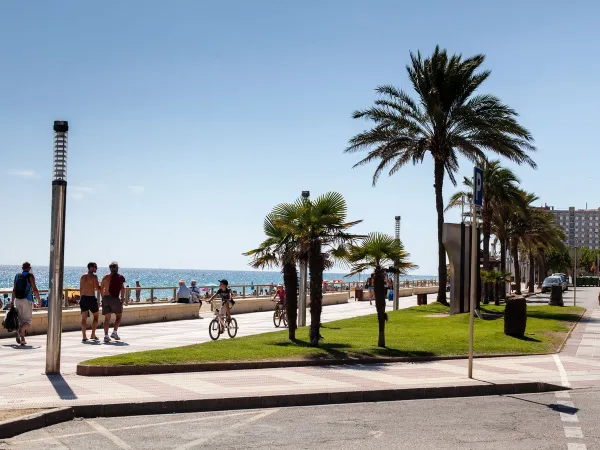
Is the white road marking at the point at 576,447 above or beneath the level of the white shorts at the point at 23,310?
beneath

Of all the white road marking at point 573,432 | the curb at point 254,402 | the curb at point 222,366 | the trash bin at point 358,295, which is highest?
the trash bin at point 358,295

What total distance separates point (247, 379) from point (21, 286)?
25.7 ft

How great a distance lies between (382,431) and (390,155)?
98.2 feet

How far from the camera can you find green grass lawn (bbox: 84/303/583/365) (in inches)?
578

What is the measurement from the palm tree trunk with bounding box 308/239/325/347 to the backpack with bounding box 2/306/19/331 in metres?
6.51

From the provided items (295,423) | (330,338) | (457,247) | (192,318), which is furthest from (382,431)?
(192,318)

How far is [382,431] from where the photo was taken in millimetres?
8984

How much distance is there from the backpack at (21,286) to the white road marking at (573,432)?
1281 centimetres

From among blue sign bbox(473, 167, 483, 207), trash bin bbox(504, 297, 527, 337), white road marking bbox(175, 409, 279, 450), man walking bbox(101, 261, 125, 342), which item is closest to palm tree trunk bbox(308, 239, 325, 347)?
man walking bbox(101, 261, 125, 342)

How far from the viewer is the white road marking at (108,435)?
26.3 ft

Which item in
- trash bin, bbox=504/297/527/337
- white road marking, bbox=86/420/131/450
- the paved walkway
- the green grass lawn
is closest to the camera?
white road marking, bbox=86/420/131/450

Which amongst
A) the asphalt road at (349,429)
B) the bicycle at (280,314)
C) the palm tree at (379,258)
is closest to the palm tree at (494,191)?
the bicycle at (280,314)

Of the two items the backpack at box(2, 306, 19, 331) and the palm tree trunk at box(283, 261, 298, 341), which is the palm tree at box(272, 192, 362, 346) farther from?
the backpack at box(2, 306, 19, 331)

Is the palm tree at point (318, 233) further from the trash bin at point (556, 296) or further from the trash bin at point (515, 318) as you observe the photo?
the trash bin at point (556, 296)
